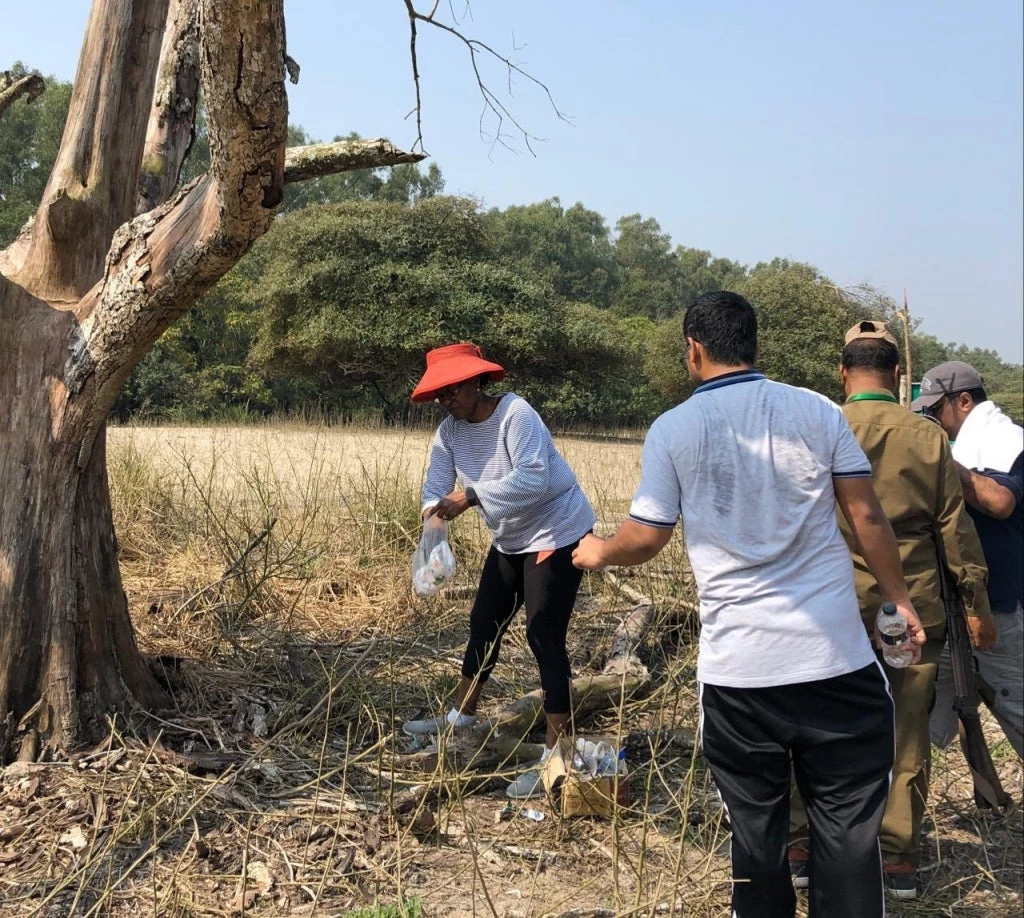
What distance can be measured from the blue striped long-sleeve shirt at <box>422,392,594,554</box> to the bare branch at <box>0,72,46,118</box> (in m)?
2.24

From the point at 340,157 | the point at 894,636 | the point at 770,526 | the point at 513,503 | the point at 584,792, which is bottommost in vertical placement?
the point at 584,792

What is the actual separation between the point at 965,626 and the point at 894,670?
0.34 metres

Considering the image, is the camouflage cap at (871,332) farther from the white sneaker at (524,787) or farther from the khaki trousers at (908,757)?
the white sneaker at (524,787)

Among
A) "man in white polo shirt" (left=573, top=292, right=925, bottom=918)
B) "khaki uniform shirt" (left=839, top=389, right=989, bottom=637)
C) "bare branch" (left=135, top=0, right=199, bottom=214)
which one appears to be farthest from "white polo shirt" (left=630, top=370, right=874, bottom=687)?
"bare branch" (left=135, top=0, right=199, bottom=214)

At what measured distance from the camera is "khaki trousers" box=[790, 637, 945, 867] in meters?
2.89

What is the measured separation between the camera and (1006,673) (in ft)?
10.6

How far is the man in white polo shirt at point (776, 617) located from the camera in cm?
216

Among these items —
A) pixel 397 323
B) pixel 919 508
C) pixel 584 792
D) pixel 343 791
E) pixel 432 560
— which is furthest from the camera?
pixel 397 323

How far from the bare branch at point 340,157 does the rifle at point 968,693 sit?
2.25 meters

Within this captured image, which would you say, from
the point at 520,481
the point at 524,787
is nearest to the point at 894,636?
the point at 520,481

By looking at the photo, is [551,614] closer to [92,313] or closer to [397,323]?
[92,313]

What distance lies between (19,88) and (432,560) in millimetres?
2573

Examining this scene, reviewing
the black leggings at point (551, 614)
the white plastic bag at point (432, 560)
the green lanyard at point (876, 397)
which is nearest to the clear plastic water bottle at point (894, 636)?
the green lanyard at point (876, 397)

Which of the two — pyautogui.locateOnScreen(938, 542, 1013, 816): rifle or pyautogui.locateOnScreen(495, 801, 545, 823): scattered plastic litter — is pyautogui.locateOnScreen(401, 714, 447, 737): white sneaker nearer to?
pyautogui.locateOnScreen(495, 801, 545, 823): scattered plastic litter
